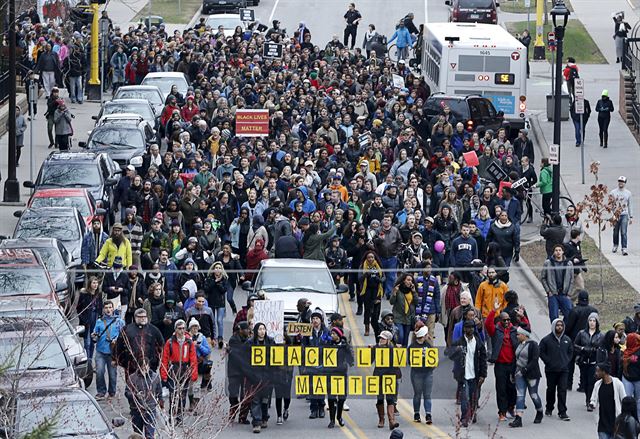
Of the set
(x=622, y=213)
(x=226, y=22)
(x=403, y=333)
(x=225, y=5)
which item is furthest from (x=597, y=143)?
(x=225, y=5)

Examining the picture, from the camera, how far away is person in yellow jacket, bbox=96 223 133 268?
28.2 m

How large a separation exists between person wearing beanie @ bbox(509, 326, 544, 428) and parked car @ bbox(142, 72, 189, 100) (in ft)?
82.1

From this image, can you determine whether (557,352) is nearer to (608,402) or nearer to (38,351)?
(608,402)

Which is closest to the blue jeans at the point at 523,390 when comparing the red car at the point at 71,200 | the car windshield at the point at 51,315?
the car windshield at the point at 51,315

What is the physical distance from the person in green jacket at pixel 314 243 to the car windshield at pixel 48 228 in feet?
12.3

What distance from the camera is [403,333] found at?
85.6 ft

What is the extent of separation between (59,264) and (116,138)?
10905mm

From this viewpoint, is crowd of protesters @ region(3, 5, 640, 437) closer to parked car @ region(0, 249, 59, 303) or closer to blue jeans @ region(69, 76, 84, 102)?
parked car @ region(0, 249, 59, 303)

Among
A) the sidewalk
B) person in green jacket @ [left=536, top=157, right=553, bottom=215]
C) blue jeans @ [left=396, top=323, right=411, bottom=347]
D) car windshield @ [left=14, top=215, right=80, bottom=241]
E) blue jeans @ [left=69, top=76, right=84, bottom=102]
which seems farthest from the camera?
blue jeans @ [left=69, top=76, right=84, bottom=102]

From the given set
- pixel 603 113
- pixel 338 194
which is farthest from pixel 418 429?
pixel 603 113

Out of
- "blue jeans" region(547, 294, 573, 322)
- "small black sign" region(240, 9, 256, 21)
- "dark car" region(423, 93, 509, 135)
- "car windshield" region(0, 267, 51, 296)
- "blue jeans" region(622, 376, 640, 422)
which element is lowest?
"blue jeans" region(622, 376, 640, 422)

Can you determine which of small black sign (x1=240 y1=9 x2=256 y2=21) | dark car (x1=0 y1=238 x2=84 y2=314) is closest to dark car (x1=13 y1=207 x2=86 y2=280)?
dark car (x1=0 y1=238 x2=84 y2=314)

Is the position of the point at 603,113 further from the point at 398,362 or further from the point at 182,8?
the point at 182,8

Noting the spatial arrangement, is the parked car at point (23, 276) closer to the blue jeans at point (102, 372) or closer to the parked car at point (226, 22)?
the blue jeans at point (102, 372)
